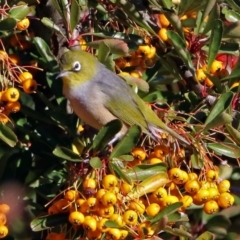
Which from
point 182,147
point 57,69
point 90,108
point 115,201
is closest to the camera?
point 115,201

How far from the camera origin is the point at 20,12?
11.8 feet

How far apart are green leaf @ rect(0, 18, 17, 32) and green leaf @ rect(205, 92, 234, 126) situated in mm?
940

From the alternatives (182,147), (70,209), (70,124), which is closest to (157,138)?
(182,147)

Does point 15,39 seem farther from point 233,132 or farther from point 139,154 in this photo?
point 233,132

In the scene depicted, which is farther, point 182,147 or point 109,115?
point 109,115

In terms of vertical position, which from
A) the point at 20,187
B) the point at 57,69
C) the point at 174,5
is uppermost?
the point at 174,5

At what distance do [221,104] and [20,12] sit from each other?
0.98 metres

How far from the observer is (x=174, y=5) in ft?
13.3

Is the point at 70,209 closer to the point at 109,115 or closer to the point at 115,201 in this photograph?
the point at 115,201

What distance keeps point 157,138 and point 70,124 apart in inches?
16.2

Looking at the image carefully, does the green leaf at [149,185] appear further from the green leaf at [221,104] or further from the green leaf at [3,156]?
the green leaf at [3,156]

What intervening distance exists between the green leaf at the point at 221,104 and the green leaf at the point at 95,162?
53cm

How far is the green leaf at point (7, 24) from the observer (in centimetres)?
343

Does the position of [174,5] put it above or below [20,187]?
above
